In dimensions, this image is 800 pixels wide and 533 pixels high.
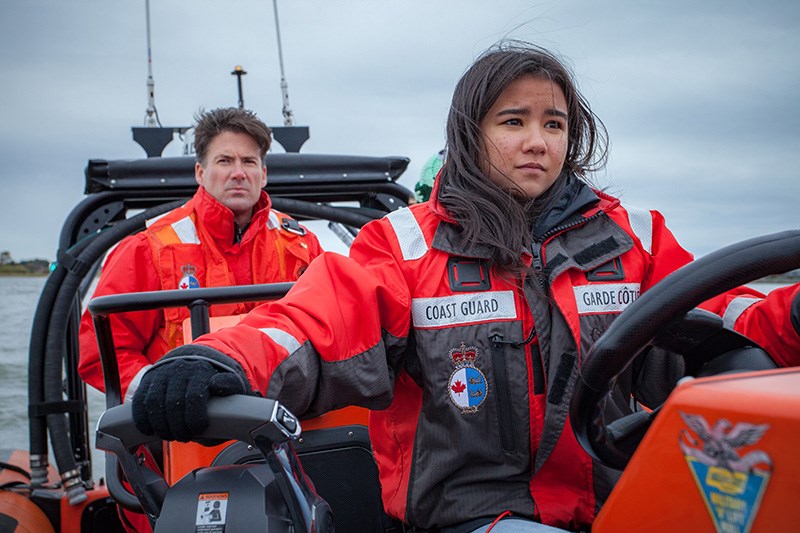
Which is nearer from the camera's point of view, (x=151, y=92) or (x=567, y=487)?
(x=567, y=487)

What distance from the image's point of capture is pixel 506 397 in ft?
4.46

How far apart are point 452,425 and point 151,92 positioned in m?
2.64

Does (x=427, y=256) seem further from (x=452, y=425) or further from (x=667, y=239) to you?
(x=667, y=239)

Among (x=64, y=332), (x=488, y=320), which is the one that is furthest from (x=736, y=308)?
(x=64, y=332)

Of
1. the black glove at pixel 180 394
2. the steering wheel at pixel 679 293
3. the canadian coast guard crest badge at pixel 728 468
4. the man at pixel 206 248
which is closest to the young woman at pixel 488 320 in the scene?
the black glove at pixel 180 394

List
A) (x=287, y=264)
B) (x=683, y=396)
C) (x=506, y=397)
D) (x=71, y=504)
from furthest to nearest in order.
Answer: (x=287, y=264), (x=71, y=504), (x=506, y=397), (x=683, y=396)

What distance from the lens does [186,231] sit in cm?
287

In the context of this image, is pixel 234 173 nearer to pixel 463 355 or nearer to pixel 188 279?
pixel 188 279

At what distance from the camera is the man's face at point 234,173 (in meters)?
2.90

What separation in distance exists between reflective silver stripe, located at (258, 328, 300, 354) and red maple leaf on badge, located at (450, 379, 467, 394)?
0.32 meters

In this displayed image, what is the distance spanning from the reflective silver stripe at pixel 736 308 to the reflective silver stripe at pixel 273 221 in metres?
2.08

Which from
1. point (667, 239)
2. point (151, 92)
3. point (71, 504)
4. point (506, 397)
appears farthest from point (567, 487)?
point (151, 92)

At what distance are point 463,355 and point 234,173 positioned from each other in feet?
5.88

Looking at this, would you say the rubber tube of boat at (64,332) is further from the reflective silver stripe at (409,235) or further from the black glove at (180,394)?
the black glove at (180,394)
